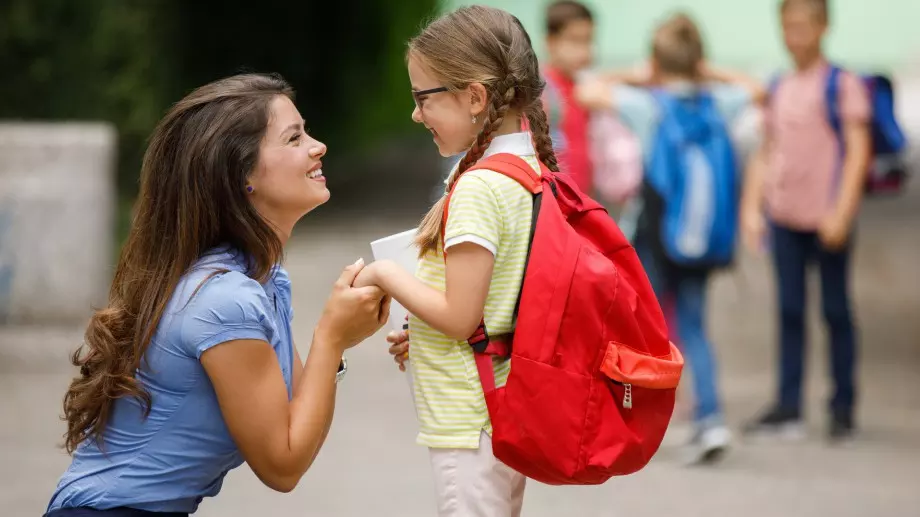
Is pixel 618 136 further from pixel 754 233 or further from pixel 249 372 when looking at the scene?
pixel 249 372

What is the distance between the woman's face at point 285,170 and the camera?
2.97 m

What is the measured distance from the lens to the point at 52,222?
8258 mm

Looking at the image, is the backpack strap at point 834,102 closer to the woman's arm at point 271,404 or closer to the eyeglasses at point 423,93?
the eyeglasses at point 423,93

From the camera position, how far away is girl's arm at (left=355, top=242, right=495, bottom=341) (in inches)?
112

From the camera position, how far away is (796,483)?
594 centimetres

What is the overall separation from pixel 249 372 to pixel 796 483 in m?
3.71

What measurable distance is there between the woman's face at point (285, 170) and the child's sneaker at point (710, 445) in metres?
3.56

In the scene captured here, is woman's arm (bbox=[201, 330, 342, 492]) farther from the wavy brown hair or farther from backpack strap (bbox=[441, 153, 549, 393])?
backpack strap (bbox=[441, 153, 549, 393])

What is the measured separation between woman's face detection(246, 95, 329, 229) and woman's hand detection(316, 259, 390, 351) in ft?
0.58

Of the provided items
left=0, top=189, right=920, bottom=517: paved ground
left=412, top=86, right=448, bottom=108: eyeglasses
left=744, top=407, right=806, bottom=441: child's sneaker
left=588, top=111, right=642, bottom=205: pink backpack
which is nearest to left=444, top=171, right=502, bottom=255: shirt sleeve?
left=412, top=86, right=448, bottom=108: eyeglasses

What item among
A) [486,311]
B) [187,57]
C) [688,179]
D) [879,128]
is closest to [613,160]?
[688,179]

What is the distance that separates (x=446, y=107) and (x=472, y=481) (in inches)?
31.0

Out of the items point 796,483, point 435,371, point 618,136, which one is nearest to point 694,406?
point 796,483

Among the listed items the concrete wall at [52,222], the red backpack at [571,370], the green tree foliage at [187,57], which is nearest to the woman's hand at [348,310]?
the red backpack at [571,370]
